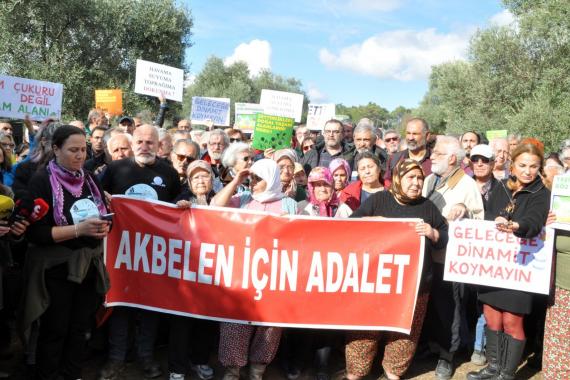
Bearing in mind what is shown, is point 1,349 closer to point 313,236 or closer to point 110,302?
point 110,302

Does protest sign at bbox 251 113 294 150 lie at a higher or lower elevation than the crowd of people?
higher

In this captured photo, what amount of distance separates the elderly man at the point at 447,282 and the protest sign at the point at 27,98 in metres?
6.82

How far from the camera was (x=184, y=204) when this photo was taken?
430cm

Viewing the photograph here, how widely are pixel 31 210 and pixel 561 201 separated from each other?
3789 mm

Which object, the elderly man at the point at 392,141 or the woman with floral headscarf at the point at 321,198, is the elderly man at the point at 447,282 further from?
the elderly man at the point at 392,141

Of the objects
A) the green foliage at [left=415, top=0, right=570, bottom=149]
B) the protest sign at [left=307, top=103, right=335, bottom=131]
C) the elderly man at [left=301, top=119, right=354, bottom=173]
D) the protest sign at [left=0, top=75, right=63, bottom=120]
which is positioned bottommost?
the elderly man at [left=301, top=119, right=354, bottom=173]

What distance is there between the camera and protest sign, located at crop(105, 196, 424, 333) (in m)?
4.27

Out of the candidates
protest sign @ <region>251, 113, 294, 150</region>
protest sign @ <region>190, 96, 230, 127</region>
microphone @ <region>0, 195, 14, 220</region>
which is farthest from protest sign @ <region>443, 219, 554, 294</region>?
protest sign @ <region>190, 96, 230, 127</region>

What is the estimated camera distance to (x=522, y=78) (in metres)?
21.4

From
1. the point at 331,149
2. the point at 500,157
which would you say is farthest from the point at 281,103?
the point at 500,157

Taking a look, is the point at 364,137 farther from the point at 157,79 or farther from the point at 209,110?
the point at 209,110

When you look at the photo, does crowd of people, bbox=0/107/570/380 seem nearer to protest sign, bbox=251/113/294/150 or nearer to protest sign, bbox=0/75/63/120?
protest sign, bbox=251/113/294/150

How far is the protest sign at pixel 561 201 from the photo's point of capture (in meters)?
3.80

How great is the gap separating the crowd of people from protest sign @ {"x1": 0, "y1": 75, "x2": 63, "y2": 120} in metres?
4.81
